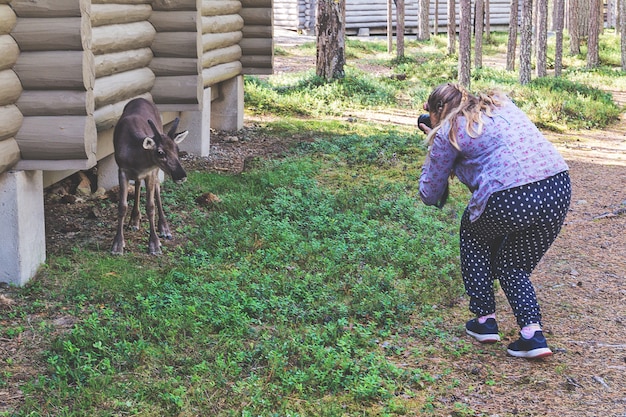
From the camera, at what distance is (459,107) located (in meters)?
5.30

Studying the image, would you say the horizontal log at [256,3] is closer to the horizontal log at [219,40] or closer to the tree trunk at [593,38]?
the horizontal log at [219,40]

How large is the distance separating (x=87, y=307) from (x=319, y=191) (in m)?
3.98

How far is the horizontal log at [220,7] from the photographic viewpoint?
38.2ft

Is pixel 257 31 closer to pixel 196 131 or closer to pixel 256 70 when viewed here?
pixel 256 70

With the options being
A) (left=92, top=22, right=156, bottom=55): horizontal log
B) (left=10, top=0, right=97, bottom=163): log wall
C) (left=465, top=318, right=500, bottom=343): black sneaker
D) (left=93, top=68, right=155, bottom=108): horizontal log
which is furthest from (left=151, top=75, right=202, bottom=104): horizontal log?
(left=465, top=318, right=500, bottom=343): black sneaker

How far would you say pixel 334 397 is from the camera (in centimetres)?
479

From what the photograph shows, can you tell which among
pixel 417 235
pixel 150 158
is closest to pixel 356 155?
pixel 417 235

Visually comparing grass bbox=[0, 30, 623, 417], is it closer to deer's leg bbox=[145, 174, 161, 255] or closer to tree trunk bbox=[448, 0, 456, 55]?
deer's leg bbox=[145, 174, 161, 255]

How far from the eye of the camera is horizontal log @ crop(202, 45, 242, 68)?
11648 mm

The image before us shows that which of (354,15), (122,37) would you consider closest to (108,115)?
(122,37)

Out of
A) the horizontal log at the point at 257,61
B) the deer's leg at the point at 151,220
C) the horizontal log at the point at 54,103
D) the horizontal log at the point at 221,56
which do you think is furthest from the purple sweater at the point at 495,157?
the horizontal log at the point at 257,61

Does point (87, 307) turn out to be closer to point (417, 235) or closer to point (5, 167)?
point (5, 167)

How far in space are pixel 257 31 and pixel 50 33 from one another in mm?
7746

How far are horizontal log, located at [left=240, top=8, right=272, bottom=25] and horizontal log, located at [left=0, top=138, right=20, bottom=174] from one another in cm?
805
